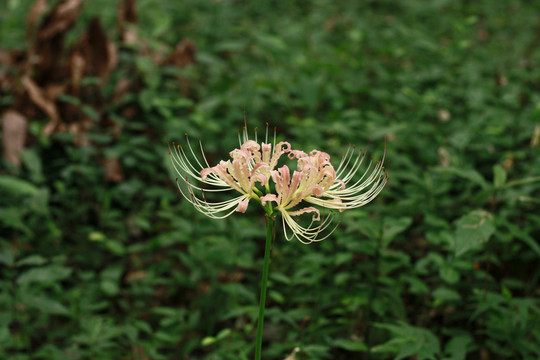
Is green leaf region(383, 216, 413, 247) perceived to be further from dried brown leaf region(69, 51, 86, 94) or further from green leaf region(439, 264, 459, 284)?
dried brown leaf region(69, 51, 86, 94)

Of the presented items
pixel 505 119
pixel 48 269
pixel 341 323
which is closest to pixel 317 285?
pixel 341 323

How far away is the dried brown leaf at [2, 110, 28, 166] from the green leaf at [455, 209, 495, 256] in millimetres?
2813

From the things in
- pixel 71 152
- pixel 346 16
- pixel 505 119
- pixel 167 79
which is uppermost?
pixel 346 16

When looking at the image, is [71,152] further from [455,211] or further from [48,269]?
[455,211]

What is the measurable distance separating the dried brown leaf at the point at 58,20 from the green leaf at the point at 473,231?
349 cm

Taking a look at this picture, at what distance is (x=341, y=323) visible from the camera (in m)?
2.12

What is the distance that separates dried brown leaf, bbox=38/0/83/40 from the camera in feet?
12.4

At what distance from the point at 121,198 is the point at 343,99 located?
1.79m

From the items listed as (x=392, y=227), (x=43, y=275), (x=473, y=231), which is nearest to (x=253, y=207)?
(x=392, y=227)

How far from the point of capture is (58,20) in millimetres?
3811

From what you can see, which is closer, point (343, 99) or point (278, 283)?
point (278, 283)

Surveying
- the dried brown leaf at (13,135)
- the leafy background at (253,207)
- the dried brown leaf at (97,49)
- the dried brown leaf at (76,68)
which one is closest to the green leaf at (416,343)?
the leafy background at (253,207)

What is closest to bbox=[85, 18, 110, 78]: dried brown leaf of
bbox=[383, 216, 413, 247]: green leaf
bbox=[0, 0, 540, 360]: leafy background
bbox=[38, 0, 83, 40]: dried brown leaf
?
bbox=[0, 0, 540, 360]: leafy background

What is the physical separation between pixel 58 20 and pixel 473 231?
11.8 feet
